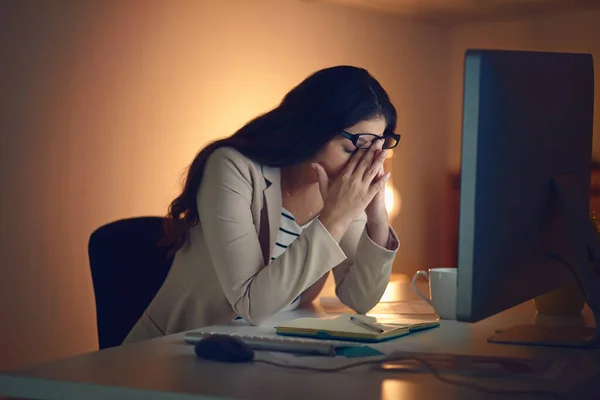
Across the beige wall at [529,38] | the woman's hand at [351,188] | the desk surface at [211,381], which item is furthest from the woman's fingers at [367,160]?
the beige wall at [529,38]

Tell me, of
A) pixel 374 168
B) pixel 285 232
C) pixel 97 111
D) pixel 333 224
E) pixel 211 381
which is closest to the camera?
pixel 211 381

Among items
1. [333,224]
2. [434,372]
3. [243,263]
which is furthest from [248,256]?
[434,372]

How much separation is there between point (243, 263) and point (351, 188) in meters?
0.31

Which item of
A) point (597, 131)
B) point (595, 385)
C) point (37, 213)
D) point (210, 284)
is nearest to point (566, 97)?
point (595, 385)

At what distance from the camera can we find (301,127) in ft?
6.43

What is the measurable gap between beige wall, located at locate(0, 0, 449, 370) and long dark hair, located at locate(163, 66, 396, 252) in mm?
1573

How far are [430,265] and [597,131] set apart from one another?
4.90ft

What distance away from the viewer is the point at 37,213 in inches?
132

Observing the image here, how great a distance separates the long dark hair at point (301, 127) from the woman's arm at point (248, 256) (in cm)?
10

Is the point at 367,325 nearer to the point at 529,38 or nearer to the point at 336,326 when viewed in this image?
the point at 336,326

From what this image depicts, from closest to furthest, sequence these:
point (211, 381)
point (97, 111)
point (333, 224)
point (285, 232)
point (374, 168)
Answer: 1. point (211, 381)
2. point (333, 224)
3. point (374, 168)
4. point (285, 232)
5. point (97, 111)

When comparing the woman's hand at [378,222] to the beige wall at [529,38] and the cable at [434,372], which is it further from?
the beige wall at [529,38]

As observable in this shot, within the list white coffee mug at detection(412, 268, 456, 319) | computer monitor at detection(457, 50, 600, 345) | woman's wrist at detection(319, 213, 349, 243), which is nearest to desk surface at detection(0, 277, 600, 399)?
computer monitor at detection(457, 50, 600, 345)

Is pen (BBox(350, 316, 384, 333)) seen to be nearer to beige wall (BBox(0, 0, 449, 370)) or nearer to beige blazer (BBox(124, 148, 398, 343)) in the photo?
beige blazer (BBox(124, 148, 398, 343))
